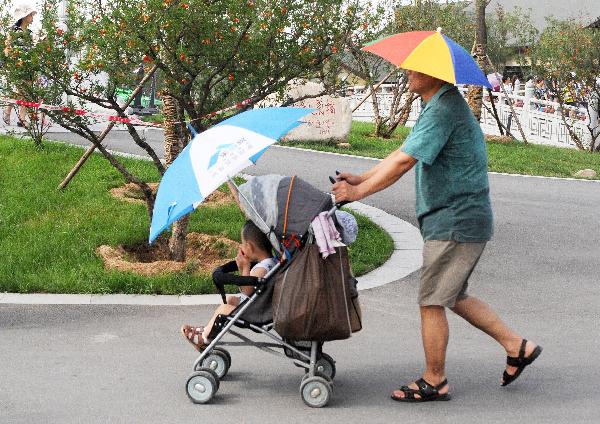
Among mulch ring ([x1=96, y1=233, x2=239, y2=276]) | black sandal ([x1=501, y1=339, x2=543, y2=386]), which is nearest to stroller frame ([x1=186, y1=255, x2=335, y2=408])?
black sandal ([x1=501, y1=339, x2=543, y2=386])

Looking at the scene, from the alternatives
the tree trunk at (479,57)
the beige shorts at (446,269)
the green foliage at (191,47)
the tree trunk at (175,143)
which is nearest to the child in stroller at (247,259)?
the beige shorts at (446,269)

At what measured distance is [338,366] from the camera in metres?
6.51

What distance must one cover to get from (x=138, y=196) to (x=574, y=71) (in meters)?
13.2

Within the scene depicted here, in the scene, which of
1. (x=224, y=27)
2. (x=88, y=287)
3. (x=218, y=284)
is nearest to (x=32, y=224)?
(x=88, y=287)

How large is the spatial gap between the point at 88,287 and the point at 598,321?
376cm

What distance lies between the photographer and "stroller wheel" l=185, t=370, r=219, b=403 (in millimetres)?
5738

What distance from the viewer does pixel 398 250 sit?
33.3 ft

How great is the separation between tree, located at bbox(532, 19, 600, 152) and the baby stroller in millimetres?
17500

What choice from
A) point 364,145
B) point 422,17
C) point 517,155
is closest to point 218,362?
point 517,155

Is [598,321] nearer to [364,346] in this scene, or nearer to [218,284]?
[364,346]

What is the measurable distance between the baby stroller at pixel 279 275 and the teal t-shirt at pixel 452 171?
1.67 feet

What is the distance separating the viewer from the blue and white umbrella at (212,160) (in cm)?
549

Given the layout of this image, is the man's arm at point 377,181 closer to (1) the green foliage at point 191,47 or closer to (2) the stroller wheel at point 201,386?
(2) the stroller wheel at point 201,386

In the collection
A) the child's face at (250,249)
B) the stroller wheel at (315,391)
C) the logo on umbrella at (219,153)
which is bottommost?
the stroller wheel at (315,391)
